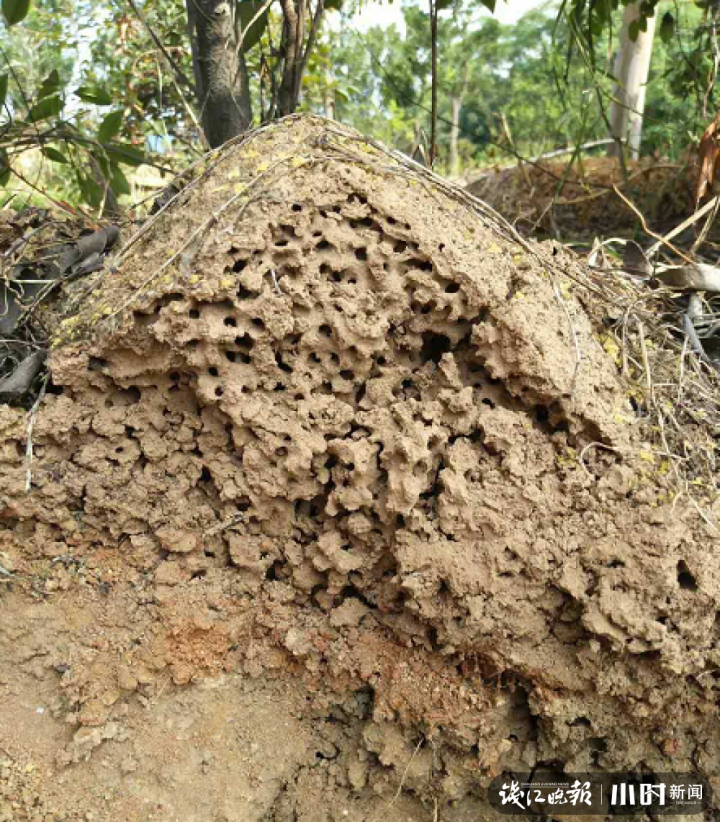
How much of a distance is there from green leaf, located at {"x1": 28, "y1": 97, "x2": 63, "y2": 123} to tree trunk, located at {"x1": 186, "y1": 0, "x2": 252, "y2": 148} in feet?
1.75

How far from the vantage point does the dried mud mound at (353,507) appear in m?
1.63

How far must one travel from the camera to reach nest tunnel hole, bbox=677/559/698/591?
1606 mm

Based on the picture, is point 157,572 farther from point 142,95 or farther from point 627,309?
point 142,95

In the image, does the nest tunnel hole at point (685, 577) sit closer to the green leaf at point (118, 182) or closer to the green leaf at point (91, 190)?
the green leaf at point (118, 182)

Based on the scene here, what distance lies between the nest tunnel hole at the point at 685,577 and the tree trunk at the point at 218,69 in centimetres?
223

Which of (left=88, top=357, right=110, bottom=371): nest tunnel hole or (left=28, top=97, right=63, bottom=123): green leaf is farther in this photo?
(left=28, top=97, right=63, bottom=123): green leaf

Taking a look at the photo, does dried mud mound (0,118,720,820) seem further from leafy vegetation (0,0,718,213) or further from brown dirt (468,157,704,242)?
brown dirt (468,157,704,242)

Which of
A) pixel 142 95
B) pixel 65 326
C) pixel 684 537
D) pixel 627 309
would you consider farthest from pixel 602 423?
pixel 142 95

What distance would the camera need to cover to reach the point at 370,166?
183cm

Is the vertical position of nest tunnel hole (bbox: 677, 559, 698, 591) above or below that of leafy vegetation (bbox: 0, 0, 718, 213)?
below

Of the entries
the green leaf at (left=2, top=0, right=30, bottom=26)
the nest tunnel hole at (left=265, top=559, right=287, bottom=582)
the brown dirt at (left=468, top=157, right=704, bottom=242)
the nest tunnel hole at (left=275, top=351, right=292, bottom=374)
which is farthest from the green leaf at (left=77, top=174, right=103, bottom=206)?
the brown dirt at (left=468, top=157, right=704, bottom=242)

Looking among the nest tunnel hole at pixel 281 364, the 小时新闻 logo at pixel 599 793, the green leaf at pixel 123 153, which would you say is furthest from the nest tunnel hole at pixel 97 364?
the 小时新闻 logo at pixel 599 793

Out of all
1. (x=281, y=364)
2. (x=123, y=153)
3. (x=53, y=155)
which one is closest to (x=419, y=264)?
(x=281, y=364)

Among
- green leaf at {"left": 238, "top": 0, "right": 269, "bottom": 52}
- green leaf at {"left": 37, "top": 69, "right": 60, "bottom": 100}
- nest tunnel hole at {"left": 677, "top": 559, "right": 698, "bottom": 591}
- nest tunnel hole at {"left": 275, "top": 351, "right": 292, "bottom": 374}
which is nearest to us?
nest tunnel hole at {"left": 677, "top": 559, "right": 698, "bottom": 591}
